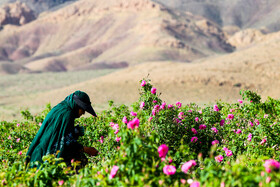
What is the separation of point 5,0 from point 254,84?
167417mm

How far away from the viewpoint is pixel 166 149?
220 cm

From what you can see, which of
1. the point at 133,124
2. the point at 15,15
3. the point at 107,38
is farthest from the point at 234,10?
the point at 133,124

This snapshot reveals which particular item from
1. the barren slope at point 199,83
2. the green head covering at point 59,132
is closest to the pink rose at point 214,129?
the green head covering at point 59,132

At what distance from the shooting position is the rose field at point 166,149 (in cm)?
214

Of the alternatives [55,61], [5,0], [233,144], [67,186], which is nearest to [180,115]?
[233,144]

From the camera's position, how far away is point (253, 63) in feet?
73.5

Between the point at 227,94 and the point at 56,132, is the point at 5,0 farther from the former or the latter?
the point at 56,132

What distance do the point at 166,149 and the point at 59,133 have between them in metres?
1.55

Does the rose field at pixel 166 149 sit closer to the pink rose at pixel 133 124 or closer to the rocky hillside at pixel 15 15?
the pink rose at pixel 133 124

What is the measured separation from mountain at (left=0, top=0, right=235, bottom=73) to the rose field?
140 ft

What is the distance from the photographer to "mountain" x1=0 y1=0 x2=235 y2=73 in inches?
2031

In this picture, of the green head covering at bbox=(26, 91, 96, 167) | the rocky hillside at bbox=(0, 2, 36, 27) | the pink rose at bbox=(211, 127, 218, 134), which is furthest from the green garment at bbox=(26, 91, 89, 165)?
the rocky hillside at bbox=(0, 2, 36, 27)

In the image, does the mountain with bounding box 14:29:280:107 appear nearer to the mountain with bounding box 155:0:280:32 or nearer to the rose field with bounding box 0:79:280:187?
the rose field with bounding box 0:79:280:187

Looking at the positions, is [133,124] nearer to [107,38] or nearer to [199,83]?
[199,83]
